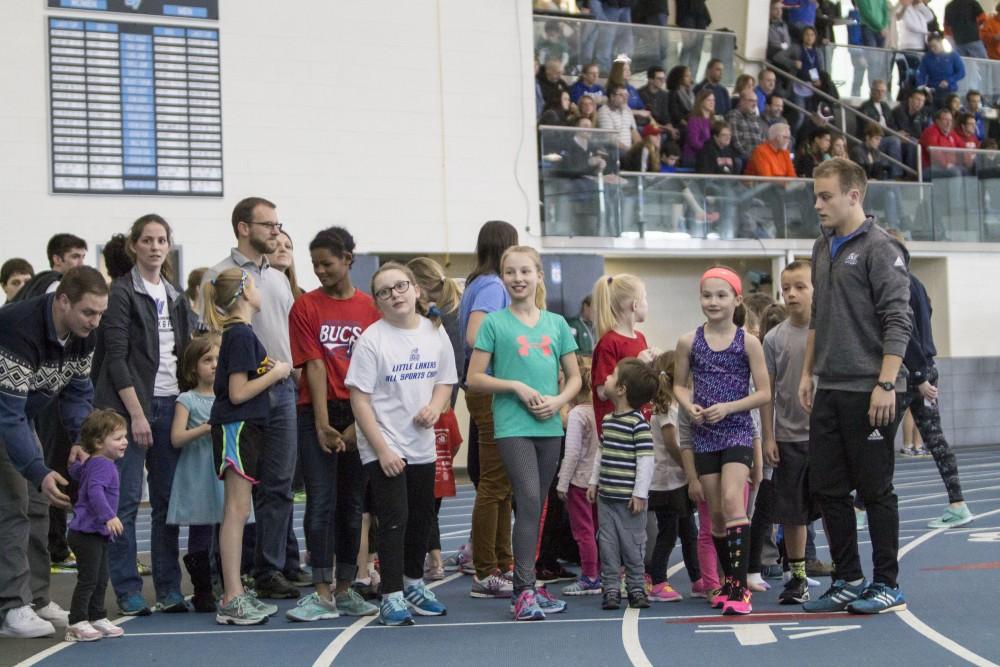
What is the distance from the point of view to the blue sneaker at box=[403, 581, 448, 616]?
686 centimetres

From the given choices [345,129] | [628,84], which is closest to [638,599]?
[345,129]

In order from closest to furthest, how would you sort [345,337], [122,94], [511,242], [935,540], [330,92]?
[345,337], [511,242], [935,540], [122,94], [330,92]

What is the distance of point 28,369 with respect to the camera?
6.36 m

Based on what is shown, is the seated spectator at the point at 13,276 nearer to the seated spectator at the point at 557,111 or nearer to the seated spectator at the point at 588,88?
the seated spectator at the point at 557,111

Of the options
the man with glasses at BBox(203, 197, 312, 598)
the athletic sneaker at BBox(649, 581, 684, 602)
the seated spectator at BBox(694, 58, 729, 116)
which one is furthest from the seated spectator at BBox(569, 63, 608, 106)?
the athletic sneaker at BBox(649, 581, 684, 602)

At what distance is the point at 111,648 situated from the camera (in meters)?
6.18

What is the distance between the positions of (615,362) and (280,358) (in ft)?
5.61

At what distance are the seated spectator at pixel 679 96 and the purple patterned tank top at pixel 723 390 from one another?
443 inches

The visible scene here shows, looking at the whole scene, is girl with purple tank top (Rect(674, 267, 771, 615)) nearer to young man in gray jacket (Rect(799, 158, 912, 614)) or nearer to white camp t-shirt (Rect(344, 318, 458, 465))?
young man in gray jacket (Rect(799, 158, 912, 614))

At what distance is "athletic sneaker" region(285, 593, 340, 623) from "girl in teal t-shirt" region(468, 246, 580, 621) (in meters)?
0.88

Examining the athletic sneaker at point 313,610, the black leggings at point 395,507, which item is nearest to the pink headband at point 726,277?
the black leggings at point 395,507

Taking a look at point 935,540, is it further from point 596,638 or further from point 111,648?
point 111,648

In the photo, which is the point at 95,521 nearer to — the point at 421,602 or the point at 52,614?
the point at 52,614

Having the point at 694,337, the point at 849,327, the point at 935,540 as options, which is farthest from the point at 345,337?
the point at 935,540
